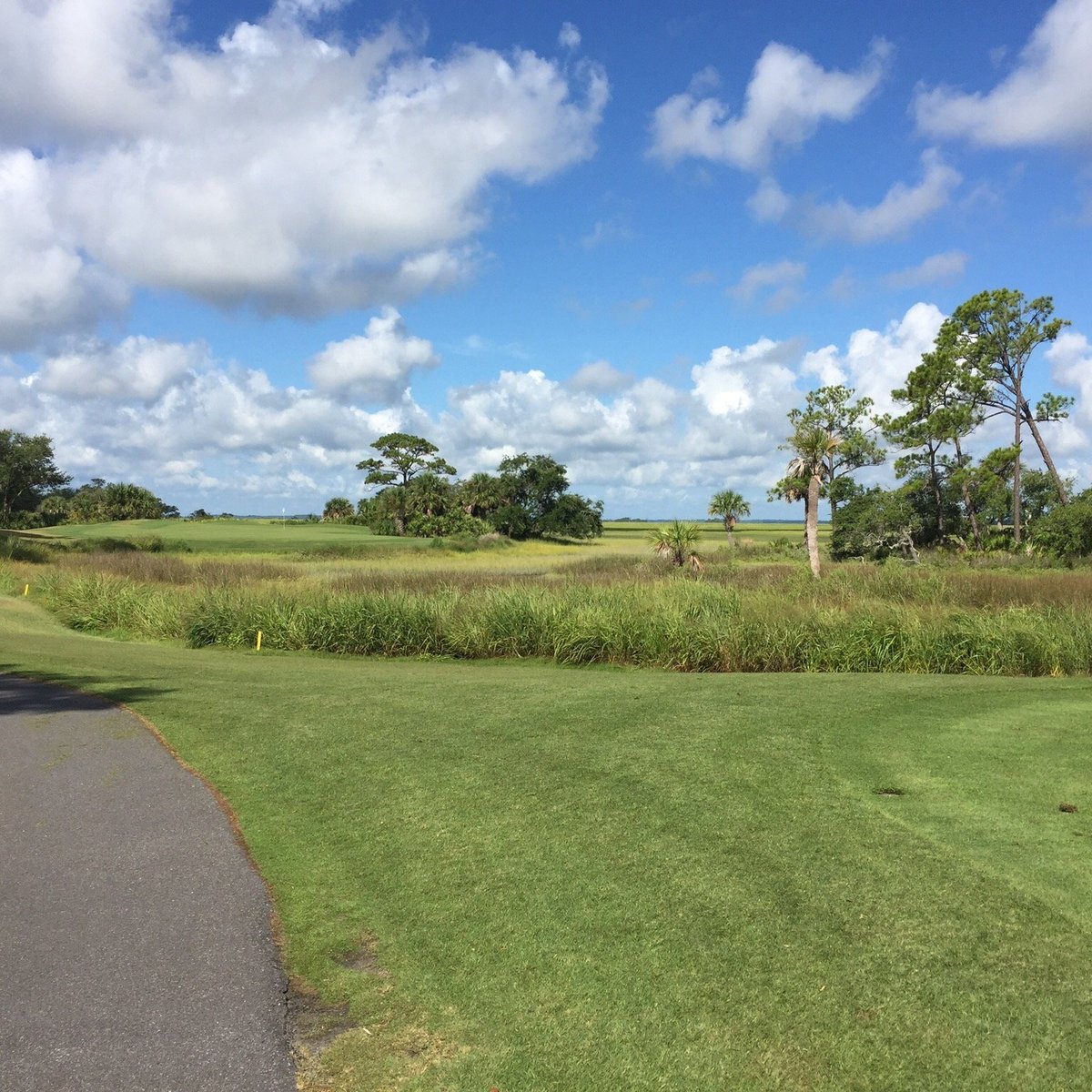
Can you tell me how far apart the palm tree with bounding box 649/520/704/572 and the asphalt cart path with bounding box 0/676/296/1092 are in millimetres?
37849

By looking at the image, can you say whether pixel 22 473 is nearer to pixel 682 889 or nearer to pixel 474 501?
pixel 474 501

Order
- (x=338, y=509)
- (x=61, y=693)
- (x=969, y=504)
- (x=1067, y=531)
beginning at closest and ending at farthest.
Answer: (x=61, y=693)
(x=1067, y=531)
(x=969, y=504)
(x=338, y=509)

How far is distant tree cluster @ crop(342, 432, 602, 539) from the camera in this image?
9338 centimetres

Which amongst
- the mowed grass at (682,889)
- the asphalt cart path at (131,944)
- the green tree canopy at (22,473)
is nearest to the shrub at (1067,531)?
the mowed grass at (682,889)

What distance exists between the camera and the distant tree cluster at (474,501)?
306 feet

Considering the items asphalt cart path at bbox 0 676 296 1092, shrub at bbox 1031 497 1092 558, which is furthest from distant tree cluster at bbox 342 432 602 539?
asphalt cart path at bbox 0 676 296 1092

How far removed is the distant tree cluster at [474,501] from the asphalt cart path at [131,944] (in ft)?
269

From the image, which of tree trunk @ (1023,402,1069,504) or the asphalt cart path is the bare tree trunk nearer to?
tree trunk @ (1023,402,1069,504)

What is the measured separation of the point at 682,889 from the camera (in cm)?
486

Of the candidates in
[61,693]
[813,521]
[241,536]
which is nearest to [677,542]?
[813,521]

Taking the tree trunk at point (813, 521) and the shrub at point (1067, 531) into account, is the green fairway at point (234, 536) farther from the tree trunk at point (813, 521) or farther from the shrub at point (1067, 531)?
the shrub at point (1067, 531)

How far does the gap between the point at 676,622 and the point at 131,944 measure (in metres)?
14.0

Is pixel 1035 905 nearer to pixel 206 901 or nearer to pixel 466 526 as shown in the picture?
pixel 206 901

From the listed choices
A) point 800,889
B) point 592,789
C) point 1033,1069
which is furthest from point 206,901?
point 1033,1069
